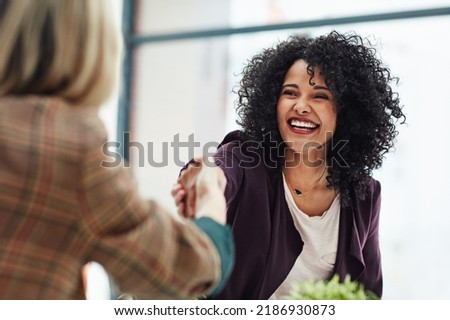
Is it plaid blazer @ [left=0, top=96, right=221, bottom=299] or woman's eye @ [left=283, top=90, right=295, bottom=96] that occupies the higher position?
woman's eye @ [left=283, top=90, right=295, bottom=96]

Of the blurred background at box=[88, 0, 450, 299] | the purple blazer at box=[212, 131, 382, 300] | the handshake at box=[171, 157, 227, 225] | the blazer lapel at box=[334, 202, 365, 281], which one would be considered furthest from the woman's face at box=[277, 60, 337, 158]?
the blurred background at box=[88, 0, 450, 299]

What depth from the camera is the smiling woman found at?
1736 mm

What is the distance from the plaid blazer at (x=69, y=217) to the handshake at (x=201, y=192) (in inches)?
7.1

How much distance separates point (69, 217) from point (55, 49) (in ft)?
0.90

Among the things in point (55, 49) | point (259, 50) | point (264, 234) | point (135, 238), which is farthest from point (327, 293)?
point (259, 50)

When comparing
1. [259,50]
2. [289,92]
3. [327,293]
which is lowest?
[327,293]

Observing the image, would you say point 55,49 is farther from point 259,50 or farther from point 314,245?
point 259,50

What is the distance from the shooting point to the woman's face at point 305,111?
1851 millimetres

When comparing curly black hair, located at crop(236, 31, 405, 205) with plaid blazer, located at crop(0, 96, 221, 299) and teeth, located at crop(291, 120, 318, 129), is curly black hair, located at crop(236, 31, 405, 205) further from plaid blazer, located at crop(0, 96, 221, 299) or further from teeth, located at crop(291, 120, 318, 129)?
plaid blazer, located at crop(0, 96, 221, 299)

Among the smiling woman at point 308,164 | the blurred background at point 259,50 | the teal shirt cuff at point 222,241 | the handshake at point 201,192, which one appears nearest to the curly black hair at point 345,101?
the smiling woman at point 308,164

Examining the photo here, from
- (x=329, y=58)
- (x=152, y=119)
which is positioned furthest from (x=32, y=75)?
(x=152, y=119)

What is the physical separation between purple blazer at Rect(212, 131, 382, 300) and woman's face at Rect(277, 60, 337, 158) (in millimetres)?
128

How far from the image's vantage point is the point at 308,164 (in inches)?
76.3

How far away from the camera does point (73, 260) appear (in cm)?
100
